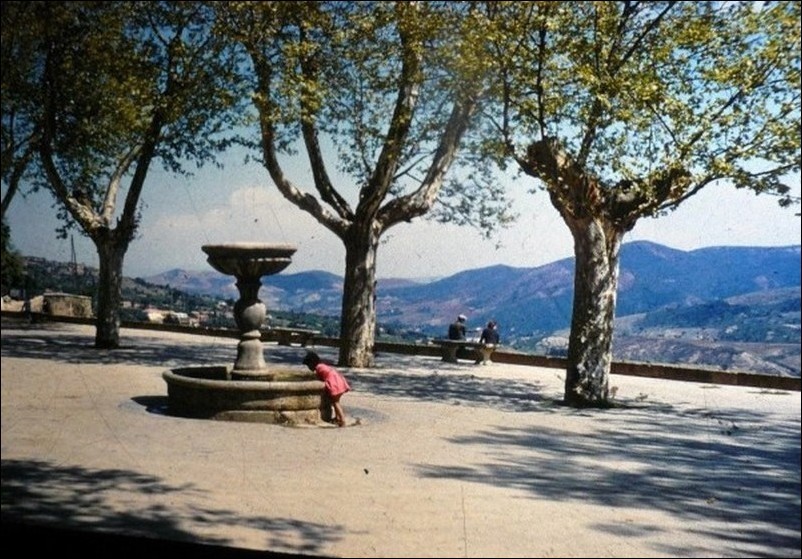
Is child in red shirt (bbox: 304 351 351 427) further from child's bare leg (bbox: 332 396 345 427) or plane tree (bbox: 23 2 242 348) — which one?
plane tree (bbox: 23 2 242 348)

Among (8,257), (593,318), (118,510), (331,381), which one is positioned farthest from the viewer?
(593,318)

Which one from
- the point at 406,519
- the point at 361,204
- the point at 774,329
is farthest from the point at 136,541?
the point at 361,204

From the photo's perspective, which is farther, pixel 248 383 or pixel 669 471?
pixel 248 383

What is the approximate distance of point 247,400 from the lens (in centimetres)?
641

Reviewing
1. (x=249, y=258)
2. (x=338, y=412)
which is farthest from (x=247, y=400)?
(x=249, y=258)

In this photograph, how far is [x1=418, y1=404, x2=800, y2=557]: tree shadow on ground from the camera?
15.1ft

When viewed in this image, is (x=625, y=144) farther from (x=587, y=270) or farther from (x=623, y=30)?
(x=587, y=270)

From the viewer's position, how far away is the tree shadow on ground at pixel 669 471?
15.1 feet

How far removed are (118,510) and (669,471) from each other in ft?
16.1

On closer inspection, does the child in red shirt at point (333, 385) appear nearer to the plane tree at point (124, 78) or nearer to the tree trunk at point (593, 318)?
the plane tree at point (124, 78)

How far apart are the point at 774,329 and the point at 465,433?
4.66 m

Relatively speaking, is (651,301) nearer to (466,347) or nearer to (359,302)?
(359,302)

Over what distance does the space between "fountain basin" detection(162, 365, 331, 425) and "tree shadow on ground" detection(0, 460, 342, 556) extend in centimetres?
172

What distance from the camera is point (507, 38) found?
9.27 m
